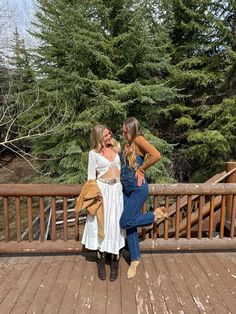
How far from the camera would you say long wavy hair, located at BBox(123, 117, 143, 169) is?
2.48 meters

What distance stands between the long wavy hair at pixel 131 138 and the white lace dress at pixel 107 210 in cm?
13

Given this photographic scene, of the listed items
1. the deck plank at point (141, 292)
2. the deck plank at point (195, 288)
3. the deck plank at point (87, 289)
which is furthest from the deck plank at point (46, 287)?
the deck plank at point (195, 288)

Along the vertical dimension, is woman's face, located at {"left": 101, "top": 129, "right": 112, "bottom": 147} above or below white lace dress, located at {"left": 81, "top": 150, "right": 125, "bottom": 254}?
above

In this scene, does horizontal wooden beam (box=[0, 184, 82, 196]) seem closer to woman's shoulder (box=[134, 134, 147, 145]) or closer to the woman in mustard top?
the woman in mustard top

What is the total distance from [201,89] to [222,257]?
6.51 metres

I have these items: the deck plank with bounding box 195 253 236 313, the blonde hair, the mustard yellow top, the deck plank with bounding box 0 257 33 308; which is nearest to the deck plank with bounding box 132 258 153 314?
the deck plank with bounding box 195 253 236 313

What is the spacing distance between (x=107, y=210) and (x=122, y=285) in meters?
0.68

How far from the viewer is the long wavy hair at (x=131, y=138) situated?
2.48 m

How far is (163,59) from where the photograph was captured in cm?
750

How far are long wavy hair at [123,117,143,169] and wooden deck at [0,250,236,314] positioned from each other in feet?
3.58

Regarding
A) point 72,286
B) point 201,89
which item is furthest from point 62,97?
point 72,286

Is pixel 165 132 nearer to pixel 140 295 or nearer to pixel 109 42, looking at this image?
pixel 109 42

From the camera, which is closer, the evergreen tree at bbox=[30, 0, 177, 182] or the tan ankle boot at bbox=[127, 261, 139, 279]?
the tan ankle boot at bbox=[127, 261, 139, 279]

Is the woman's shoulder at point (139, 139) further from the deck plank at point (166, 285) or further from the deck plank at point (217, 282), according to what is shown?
the deck plank at point (217, 282)
